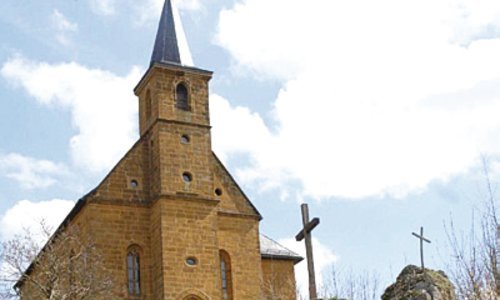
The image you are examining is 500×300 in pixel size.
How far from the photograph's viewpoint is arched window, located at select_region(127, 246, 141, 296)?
42469mm

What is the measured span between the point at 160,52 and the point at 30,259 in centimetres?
1425

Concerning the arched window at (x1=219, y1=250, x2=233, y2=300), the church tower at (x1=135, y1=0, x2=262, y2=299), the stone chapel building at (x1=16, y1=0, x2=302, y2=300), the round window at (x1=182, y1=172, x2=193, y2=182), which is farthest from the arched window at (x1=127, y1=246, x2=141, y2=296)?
the arched window at (x1=219, y1=250, x2=233, y2=300)

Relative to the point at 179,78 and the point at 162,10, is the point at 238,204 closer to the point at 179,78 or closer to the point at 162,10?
the point at 179,78

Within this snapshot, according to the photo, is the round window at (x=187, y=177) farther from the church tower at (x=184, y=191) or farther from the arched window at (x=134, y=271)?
the arched window at (x=134, y=271)

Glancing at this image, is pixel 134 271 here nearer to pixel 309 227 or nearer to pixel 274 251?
pixel 274 251

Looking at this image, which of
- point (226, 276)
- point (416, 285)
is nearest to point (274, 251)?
point (226, 276)

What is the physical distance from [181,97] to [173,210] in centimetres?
645

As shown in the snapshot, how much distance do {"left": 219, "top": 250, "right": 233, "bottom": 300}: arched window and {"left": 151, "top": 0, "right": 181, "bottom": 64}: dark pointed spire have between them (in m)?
10.5

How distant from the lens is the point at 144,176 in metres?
44.7

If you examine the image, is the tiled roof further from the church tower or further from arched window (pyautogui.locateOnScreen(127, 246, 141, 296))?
arched window (pyautogui.locateOnScreen(127, 246, 141, 296))

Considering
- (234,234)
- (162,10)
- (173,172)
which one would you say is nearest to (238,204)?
(234,234)

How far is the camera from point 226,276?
45.7 metres

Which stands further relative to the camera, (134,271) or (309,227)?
(134,271)

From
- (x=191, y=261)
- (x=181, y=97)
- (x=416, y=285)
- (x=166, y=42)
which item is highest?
(x=166, y=42)
